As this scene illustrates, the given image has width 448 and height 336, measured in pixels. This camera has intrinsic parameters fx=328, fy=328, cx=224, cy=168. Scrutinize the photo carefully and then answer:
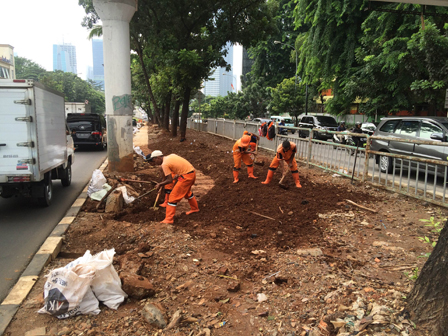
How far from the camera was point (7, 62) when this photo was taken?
52.2 meters

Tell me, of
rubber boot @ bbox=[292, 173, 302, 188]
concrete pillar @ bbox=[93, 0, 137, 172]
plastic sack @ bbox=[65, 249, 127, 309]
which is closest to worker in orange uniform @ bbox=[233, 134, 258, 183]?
rubber boot @ bbox=[292, 173, 302, 188]

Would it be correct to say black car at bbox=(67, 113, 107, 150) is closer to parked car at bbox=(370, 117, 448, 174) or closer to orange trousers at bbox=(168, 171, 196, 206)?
orange trousers at bbox=(168, 171, 196, 206)

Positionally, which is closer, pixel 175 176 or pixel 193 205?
pixel 175 176

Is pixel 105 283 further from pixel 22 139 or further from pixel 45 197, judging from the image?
pixel 45 197

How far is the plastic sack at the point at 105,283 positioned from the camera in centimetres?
334

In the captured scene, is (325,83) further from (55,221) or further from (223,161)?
(55,221)

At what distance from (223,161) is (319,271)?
327 inches

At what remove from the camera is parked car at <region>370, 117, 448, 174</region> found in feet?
26.7

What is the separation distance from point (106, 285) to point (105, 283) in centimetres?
2

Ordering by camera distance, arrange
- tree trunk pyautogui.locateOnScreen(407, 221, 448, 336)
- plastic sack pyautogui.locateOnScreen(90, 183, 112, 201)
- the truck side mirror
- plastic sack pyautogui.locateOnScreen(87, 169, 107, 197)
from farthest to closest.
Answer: the truck side mirror
plastic sack pyautogui.locateOnScreen(87, 169, 107, 197)
plastic sack pyautogui.locateOnScreen(90, 183, 112, 201)
tree trunk pyautogui.locateOnScreen(407, 221, 448, 336)

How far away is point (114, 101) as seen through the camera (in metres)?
9.63

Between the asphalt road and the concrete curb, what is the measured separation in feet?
0.46

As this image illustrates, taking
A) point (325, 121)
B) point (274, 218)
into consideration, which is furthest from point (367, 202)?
point (325, 121)

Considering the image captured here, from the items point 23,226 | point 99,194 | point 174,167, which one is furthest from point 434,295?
point 99,194
